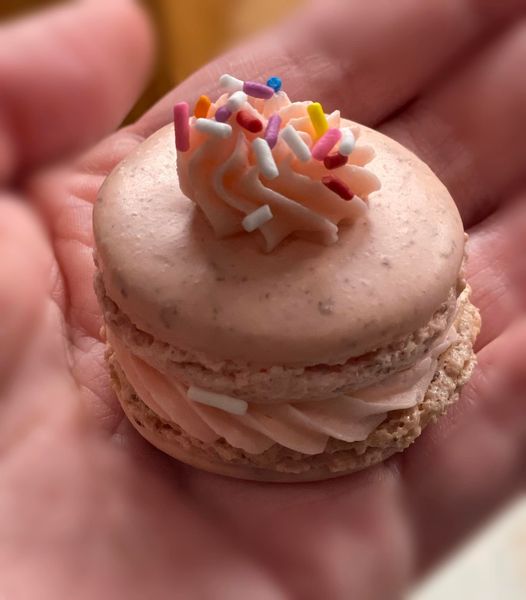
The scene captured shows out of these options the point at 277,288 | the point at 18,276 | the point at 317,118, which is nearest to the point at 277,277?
the point at 277,288

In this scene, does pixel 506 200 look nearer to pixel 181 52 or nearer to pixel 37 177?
pixel 181 52

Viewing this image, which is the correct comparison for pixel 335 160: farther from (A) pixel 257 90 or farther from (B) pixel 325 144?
(A) pixel 257 90

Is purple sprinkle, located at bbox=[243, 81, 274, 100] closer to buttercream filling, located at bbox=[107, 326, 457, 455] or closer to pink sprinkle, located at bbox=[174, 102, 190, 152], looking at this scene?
pink sprinkle, located at bbox=[174, 102, 190, 152]

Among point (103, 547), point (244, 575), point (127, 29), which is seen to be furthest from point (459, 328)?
point (127, 29)

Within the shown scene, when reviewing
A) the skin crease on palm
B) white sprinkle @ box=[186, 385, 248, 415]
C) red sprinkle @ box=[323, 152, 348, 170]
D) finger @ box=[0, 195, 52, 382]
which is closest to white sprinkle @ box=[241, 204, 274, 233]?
red sprinkle @ box=[323, 152, 348, 170]

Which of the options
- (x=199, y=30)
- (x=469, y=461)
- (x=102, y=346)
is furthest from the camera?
(x=199, y=30)

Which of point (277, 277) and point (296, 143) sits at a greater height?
point (296, 143)
